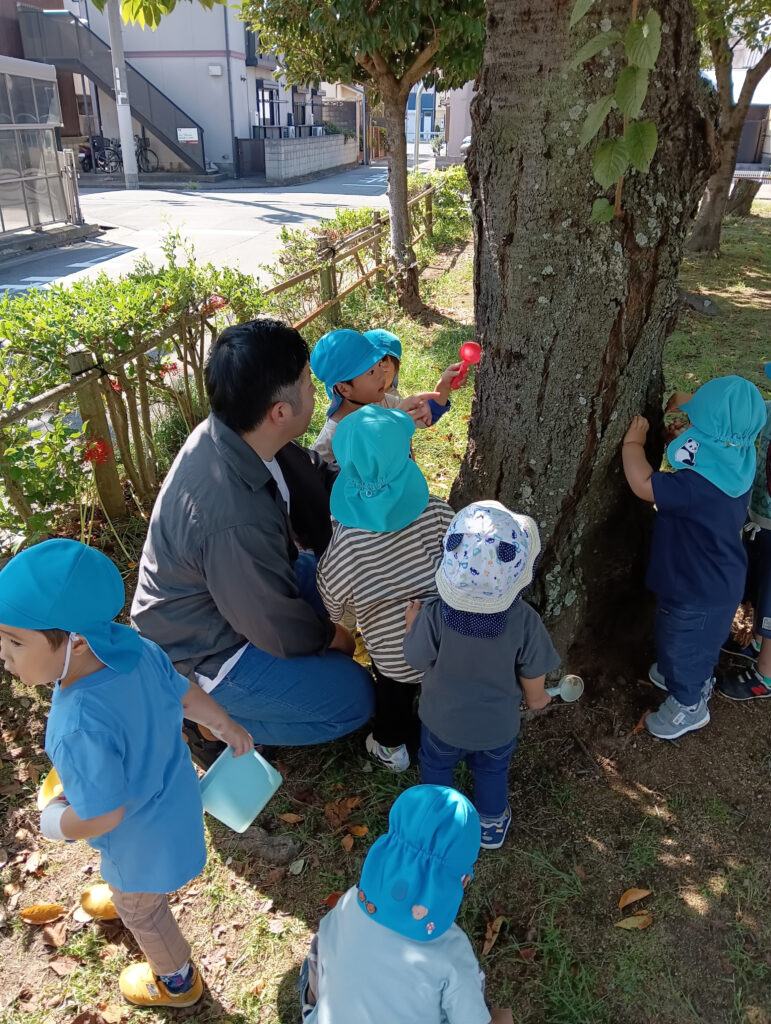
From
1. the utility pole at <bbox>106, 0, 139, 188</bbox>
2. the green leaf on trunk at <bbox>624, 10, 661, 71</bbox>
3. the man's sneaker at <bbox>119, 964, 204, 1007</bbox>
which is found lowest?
the man's sneaker at <bbox>119, 964, 204, 1007</bbox>

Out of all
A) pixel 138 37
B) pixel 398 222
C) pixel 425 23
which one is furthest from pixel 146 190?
pixel 425 23

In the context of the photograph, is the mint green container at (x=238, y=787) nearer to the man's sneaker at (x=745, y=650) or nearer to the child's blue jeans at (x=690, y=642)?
the child's blue jeans at (x=690, y=642)

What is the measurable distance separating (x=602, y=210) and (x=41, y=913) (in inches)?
104

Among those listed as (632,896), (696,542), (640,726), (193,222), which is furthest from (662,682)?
(193,222)

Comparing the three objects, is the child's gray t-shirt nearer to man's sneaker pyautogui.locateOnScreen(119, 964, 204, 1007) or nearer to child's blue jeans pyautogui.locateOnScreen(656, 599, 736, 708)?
child's blue jeans pyautogui.locateOnScreen(656, 599, 736, 708)

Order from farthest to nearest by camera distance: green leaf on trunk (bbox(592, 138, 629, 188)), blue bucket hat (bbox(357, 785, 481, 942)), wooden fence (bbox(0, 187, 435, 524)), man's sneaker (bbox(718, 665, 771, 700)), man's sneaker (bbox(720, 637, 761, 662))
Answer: wooden fence (bbox(0, 187, 435, 524)) → man's sneaker (bbox(720, 637, 761, 662)) → man's sneaker (bbox(718, 665, 771, 700)) → green leaf on trunk (bbox(592, 138, 629, 188)) → blue bucket hat (bbox(357, 785, 481, 942))

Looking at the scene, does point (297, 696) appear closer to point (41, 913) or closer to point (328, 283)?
point (41, 913)

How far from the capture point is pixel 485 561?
5.76ft

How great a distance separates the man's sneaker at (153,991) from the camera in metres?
1.91

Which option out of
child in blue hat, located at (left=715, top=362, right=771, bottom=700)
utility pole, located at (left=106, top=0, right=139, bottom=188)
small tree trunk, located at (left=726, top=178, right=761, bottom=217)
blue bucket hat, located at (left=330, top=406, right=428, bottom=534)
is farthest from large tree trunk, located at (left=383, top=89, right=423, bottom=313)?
utility pole, located at (left=106, top=0, right=139, bottom=188)

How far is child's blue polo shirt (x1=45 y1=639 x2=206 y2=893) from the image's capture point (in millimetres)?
1516

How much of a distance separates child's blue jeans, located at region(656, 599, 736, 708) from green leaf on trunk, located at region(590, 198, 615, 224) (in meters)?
1.29

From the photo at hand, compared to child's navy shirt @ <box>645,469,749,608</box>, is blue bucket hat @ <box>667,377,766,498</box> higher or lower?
higher

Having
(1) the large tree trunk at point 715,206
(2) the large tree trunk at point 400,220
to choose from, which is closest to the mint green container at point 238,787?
(2) the large tree trunk at point 400,220
